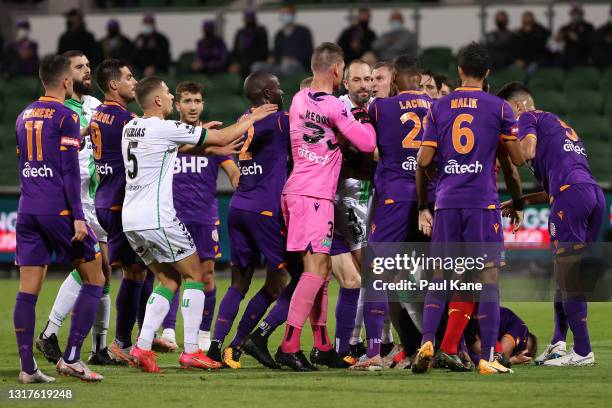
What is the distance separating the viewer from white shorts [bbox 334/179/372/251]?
9.77m

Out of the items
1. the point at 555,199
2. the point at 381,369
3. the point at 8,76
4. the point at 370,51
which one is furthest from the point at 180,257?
the point at 8,76

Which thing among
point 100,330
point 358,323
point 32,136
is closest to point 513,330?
point 358,323

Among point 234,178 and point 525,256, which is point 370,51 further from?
point 234,178

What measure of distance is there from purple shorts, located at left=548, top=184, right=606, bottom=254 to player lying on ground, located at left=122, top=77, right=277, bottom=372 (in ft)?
8.14

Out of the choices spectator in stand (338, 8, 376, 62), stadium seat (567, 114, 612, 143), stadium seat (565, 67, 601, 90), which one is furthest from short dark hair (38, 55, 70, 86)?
stadium seat (565, 67, 601, 90)

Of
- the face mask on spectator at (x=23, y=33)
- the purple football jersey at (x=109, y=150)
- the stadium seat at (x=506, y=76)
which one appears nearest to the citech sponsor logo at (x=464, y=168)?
the purple football jersey at (x=109, y=150)

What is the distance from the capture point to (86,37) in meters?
21.2

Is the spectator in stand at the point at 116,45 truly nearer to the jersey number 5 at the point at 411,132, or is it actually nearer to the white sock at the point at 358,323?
the white sock at the point at 358,323

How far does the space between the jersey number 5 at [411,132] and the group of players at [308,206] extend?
11mm

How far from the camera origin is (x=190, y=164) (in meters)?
10.7

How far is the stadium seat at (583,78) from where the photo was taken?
20.1 m

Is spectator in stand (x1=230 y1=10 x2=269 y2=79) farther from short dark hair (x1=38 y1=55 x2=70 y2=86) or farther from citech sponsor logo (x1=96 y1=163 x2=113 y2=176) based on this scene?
short dark hair (x1=38 y1=55 x2=70 y2=86)

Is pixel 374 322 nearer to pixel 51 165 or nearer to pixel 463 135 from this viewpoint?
pixel 463 135

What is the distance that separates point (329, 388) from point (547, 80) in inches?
515
